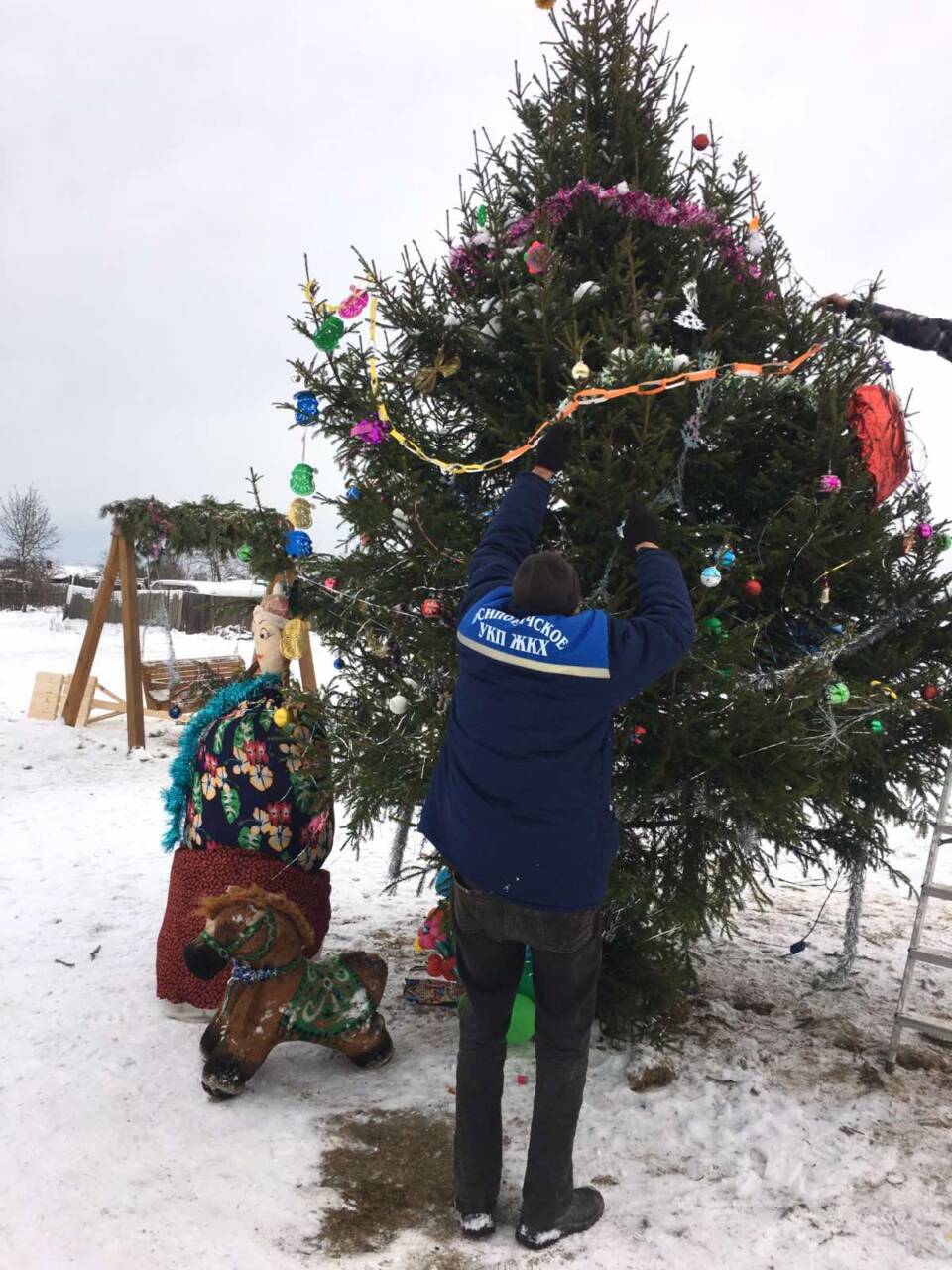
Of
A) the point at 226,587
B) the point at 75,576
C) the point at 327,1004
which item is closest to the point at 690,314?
the point at 327,1004

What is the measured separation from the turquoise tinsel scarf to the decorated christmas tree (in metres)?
0.51

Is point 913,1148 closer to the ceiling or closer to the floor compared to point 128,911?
closer to the ceiling

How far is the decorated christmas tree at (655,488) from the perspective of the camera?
3301 millimetres

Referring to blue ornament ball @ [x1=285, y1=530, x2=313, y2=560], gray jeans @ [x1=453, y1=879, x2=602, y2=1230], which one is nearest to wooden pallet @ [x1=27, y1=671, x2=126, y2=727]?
blue ornament ball @ [x1=285, y1=530, x2=313, y2=560]

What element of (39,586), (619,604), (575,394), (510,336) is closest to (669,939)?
(619,604)

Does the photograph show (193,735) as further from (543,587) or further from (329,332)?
(543,587)

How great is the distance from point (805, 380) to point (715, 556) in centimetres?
100

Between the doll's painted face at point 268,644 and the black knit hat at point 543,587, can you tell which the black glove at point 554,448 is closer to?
the black knit hat at point 543,587

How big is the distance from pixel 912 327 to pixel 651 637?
2512 millimetres

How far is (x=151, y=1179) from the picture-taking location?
2.87 metres

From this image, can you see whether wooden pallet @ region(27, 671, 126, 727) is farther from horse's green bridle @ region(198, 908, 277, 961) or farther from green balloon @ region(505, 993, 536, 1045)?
green balloon @ region(505, 993, 536, 1045)

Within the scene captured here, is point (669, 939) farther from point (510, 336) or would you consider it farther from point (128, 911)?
point (128, 911)

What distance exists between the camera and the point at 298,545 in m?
4.42

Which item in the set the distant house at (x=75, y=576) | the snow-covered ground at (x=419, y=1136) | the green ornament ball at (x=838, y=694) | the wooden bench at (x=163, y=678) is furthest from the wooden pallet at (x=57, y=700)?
the distant house at (x=75, y=576)
